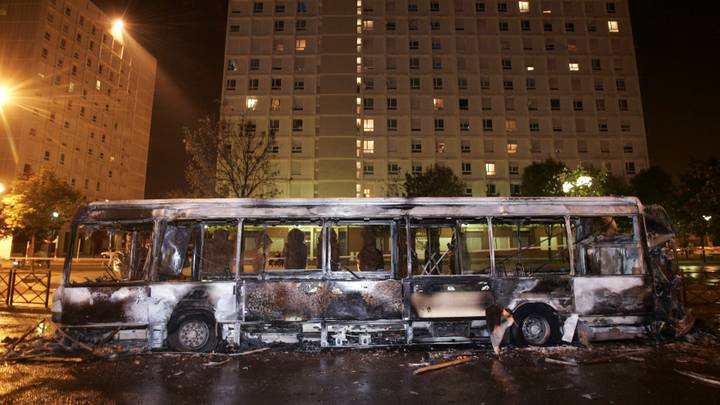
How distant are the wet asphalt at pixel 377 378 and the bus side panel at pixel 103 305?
2.73ft

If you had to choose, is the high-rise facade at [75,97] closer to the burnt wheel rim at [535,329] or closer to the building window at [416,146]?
the building window at [416,146]

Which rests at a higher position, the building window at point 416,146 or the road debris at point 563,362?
the building window at point 416,146

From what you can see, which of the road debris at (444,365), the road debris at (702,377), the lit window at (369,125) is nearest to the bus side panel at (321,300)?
the road debris at (444,365)

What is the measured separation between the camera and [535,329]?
845 centimetres

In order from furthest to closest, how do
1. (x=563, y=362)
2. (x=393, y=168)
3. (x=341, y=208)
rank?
(x=393, y=168) < (x=341, y=208) < (x=563, y=362)

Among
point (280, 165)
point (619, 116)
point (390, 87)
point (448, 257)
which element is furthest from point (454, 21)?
point (448, 257)

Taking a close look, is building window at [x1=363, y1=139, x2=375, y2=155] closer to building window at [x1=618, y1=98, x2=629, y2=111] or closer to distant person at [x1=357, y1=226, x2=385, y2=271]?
building window at [x1=618, y1=98, x2=629, y2=111]

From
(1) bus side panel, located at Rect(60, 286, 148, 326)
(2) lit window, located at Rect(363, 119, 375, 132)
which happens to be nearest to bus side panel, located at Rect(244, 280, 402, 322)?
(1) bus side panel, located at Rect(60, 286, 148, 326)

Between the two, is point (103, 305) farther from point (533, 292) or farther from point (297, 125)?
point (297, 125)

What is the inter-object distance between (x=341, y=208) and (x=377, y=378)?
3585mm

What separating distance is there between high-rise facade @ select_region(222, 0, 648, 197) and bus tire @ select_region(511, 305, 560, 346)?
135ft

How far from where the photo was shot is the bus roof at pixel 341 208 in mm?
8438

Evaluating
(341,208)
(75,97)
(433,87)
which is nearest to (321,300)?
(341,208)

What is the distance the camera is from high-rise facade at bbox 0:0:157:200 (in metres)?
46.5
